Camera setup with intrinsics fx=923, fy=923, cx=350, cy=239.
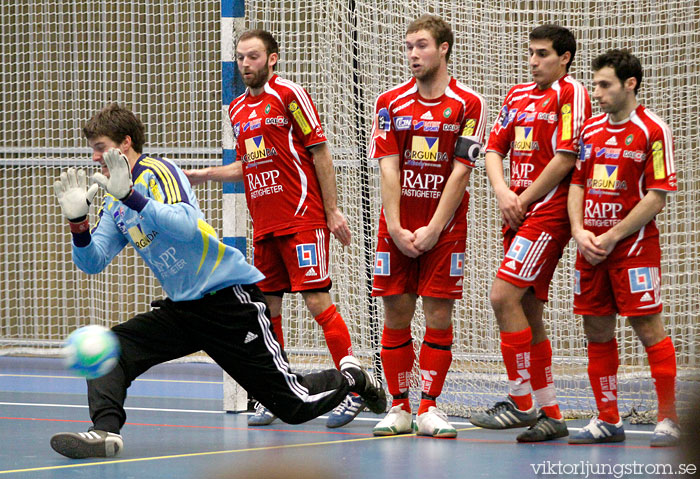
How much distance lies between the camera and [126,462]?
3.91 metres

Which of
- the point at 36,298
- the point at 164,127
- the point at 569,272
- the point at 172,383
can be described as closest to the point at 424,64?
the point at 569,272

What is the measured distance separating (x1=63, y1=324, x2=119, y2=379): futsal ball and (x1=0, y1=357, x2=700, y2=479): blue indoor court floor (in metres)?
0.39

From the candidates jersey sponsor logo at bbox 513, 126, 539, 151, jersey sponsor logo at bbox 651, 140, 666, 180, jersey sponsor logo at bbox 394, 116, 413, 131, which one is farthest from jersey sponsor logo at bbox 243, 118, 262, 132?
jersey sponsor logo at bbox 651, 140, 666, 180

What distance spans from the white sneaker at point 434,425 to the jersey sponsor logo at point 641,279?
1112mm

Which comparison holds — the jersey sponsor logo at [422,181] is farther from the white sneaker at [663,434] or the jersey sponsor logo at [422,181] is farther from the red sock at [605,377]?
the white sneaker at [663,434]

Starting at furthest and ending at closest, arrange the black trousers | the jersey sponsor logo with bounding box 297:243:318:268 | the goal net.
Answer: the goal net → the jersey sponsor logo with bounding box 297:243:318:268 → the black trousers

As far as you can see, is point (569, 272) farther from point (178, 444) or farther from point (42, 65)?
point (42, 65)

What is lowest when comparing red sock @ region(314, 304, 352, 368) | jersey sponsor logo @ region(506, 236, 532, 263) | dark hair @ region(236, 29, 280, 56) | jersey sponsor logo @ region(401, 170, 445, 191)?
red sock @ region(314, 304, 352, 368)

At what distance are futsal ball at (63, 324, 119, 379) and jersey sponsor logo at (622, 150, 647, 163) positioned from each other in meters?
2.48

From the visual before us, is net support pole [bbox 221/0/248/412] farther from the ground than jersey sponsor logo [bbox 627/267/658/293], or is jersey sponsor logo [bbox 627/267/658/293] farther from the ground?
net support pole [bbox 221/0/248/412]

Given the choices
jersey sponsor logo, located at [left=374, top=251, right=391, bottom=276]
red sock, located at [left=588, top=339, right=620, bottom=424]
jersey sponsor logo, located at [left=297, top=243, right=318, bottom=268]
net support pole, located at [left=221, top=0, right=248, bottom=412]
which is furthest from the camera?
net support pole, located at [left=221, top=0, right=248, bottom=412]

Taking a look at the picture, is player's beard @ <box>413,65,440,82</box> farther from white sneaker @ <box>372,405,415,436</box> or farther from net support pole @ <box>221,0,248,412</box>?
white sneaker @ <box>372,405,415,436</box>

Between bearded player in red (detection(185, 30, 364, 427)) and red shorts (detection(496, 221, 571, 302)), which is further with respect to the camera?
bearded player in red (detection(185, 30, 364, 427))

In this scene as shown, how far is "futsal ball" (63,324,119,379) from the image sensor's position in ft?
12.7
